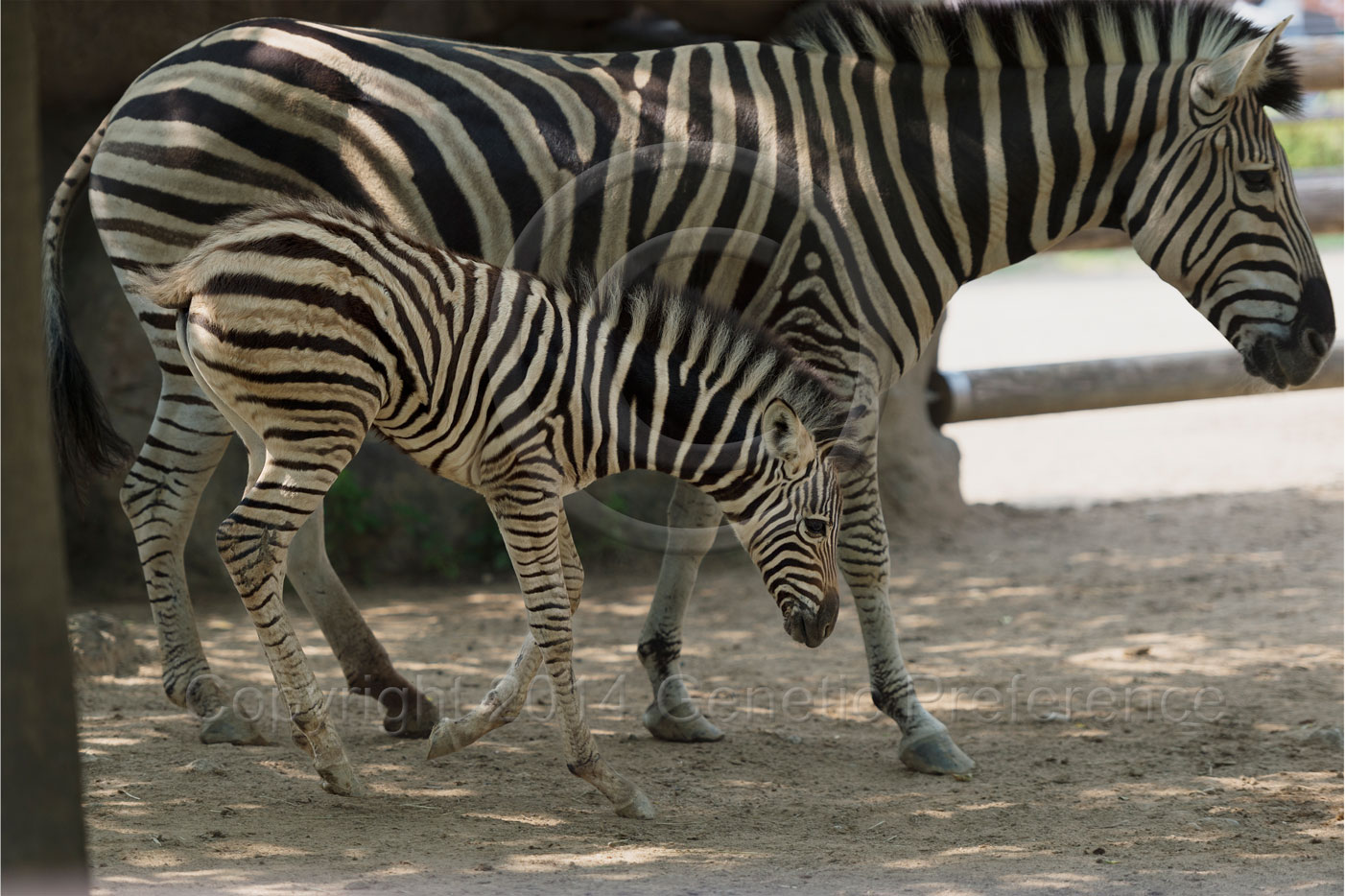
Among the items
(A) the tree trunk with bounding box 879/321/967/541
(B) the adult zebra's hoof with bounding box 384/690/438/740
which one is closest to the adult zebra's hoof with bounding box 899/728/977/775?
(B) the adult zebra's hoof with bounding box 384/690/438/740

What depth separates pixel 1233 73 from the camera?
16.0ft

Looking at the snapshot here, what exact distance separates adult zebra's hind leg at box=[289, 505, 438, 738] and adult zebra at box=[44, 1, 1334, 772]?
0.05ft

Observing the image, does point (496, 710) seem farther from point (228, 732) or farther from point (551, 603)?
point (228, 732)

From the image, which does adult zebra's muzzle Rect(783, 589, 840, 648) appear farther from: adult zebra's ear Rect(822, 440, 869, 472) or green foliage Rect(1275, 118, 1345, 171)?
green foliage Rect(1275, 118, 1345, 171)

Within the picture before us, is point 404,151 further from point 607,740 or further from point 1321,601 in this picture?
point 1321,601

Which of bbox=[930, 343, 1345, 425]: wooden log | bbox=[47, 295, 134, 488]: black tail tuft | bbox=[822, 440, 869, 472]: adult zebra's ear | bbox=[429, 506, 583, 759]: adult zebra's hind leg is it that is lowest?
bbox=[429, 506, 583, 759]: adult zebra's hind leg

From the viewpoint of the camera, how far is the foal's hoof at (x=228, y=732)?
4.98 meters

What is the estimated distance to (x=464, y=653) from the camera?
6.66 meters

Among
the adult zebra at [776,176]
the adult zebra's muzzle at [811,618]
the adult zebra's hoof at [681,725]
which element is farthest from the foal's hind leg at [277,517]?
the adult zebra's hoof at [681,725]

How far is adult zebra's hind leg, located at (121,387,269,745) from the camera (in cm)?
493

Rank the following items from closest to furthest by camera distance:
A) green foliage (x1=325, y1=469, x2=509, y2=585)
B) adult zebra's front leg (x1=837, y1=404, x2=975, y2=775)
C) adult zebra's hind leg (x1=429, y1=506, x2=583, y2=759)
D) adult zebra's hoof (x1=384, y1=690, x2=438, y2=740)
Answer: adult zebra's hind leg (x1=429, y1=506, x2=583, y2=759), adult zebra's front leg (x1=837, y1=404, x2=975, y2=775), adult zebra's hoof (x1=384, y1=690, x2=438, y2=740), green foliage (x1=325, y1=469, x2=509, y2=585)

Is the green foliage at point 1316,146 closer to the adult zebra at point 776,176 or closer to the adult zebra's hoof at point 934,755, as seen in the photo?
the adult zebra at point 776,176

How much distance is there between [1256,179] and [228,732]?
497 cm

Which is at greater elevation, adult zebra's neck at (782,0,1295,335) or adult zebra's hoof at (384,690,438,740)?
adult zebra's neck at (782,0,1295,335)
